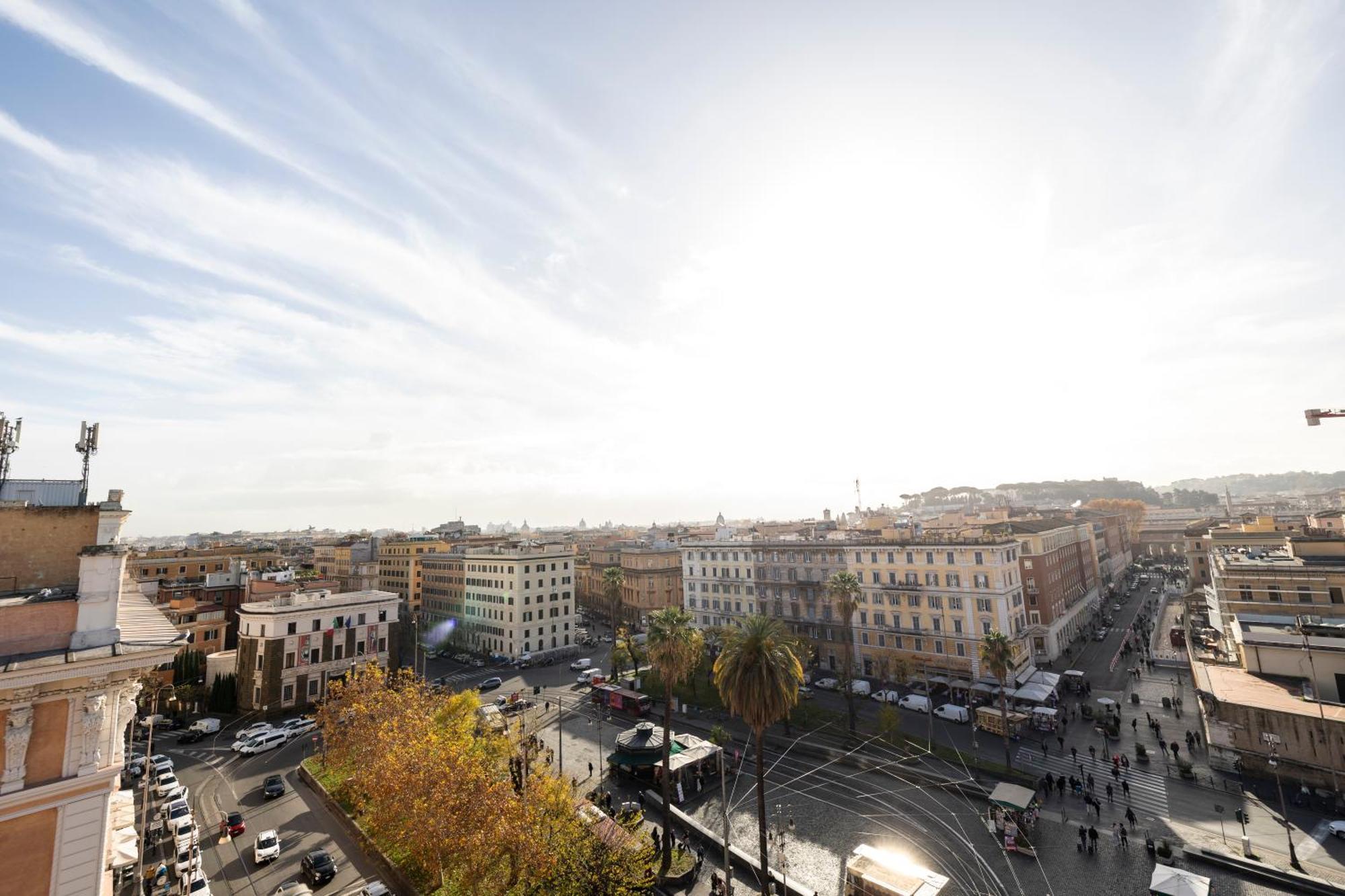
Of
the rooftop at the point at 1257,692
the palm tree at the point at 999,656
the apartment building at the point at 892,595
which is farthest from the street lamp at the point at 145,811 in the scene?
the rooftop at the point at 1257,692

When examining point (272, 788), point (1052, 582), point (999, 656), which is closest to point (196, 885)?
point (272, 788)

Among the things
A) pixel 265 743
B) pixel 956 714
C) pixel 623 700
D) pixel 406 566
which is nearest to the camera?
pixel 265 743

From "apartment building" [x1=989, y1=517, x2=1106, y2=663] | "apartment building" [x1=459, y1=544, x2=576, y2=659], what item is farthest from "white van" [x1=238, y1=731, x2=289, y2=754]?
"apartment building" [x1=989, y1=517, x2=1106, y2=663]

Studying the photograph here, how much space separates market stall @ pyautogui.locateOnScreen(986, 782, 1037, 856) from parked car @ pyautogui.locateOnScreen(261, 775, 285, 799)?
160 feet

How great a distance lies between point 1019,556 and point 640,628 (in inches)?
2381

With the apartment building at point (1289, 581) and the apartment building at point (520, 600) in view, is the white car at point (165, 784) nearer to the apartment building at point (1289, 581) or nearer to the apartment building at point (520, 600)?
the apartment building at point (520, 600)

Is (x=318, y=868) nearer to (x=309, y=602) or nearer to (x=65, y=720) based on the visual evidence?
(x=65, y=720)

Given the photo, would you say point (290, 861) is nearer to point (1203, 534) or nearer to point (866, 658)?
point (866, 658)

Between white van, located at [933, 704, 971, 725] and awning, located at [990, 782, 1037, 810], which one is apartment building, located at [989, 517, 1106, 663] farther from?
awning, located at [990, 782, 1037, 810]

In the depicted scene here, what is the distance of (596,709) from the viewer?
61219 mm

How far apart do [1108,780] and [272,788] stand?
198 feet

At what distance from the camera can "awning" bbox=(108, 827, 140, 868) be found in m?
22.2

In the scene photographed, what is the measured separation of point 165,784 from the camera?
42094 mm

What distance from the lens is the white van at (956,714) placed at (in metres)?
53.2
